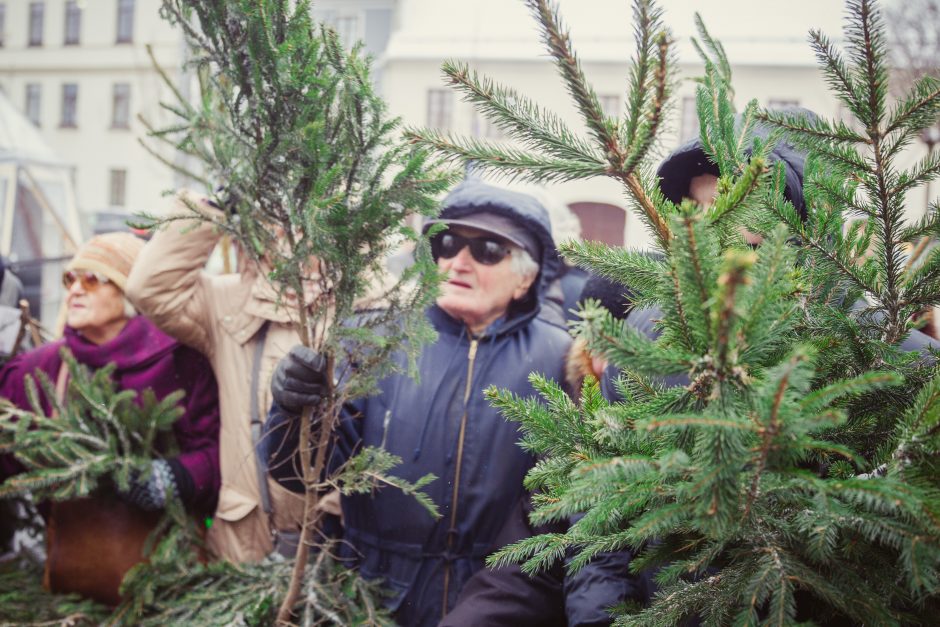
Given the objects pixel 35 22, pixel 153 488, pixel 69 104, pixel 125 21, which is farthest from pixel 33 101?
pixel 153 488

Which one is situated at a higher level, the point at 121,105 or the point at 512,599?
the point at 121,105

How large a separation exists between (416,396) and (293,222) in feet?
2.93

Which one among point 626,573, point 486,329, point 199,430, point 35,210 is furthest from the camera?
point 35,210

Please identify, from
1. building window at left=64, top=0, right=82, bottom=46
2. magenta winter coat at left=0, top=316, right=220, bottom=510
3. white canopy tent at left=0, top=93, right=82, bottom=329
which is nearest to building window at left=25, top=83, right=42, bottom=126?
building window at left=64, top=0, right=82, bottom=46

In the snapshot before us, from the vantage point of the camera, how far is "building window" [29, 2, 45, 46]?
101 ft

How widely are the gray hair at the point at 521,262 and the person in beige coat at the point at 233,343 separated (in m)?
0.91

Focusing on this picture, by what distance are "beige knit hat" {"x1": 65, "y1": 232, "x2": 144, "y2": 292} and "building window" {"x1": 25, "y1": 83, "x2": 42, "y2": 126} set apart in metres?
33.1

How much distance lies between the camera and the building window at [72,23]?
30438 millimetres

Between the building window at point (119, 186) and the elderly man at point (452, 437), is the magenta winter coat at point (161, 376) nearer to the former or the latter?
the elderly man at point (452, 437)

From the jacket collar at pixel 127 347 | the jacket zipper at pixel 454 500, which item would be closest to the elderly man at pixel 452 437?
the jacket zipper at pixel 454 500

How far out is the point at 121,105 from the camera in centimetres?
2997

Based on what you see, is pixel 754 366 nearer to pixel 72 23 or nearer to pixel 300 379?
pixel 300 379

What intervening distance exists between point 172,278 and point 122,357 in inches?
19.8

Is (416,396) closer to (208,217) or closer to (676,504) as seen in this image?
(208,217)
